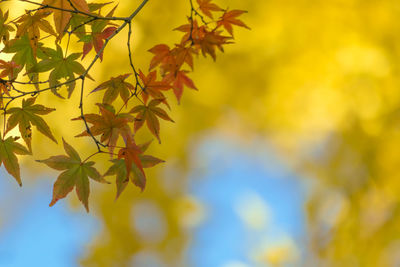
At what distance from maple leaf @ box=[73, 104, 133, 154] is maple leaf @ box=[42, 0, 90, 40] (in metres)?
0.16

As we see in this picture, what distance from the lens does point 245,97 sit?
3318mm

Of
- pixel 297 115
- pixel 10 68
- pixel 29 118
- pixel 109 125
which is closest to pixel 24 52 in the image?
pixel 10 68

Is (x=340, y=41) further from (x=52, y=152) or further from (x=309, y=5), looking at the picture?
(x=52, y=152)

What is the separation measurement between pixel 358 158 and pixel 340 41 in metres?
0.87

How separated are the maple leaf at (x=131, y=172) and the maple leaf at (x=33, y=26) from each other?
12.0 inches

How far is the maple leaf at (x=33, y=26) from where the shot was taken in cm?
91

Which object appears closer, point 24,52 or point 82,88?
point 82,88

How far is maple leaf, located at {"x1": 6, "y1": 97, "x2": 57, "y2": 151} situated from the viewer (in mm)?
919

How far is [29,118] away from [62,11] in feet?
0.78

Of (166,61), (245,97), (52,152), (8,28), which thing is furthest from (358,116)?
(8,28)

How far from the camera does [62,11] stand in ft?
2.80

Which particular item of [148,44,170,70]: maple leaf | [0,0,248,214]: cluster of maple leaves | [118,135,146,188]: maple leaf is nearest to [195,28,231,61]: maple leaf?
[0,0,248,214]: cluster of maple leaves

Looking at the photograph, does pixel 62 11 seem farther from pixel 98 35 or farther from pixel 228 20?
pixel 228 20

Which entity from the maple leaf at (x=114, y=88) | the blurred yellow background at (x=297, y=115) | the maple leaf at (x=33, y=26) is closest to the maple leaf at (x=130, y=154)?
the maple leaf at (x=114, y=88)
